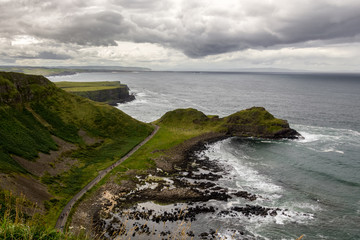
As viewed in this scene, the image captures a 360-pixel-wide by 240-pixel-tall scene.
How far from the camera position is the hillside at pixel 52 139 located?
55625 mm

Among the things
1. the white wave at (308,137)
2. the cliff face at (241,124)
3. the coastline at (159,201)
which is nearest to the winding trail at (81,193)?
the coastline at (159,201)

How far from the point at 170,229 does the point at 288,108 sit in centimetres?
16840

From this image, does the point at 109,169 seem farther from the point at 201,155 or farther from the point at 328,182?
the point at 328,182

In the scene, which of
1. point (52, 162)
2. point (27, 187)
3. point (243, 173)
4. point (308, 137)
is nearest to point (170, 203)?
point (243, 173)

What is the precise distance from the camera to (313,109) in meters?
178

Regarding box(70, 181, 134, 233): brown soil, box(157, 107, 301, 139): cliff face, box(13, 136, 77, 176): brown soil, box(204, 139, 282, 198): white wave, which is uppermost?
box(157, 107, 301, 139): cliff face

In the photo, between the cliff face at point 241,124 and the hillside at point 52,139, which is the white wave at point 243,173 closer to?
the cliff face at point 241,124

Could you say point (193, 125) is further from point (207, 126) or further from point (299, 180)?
point (299, 180)

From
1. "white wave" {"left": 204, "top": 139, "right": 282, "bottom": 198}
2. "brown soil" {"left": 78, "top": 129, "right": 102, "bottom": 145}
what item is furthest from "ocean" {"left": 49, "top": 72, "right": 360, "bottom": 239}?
"brown soil" {"left": 78, "top": 129, "right": 102, "bottom": 145}

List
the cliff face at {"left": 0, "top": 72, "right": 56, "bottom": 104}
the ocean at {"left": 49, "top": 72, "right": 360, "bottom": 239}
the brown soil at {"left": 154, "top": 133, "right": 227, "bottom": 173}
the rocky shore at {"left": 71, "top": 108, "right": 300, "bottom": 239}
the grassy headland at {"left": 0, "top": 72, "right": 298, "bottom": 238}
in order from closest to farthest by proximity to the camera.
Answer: the rocky shore at {"left": 71, "top": 108, "right": 300, "bottom": 239} → the ocean at {"left": 49, "top": 72, "right": 360, "bottom": 239} → the grassy headland at {"left": 0, "top": 72, "right": 298, "bottom": 238} → the brown soil at {"left": 154, "top": 133, "right": 227, "bottom": 173} → the cliff face at {"left": 0, "top": 72, "right": 56, "bottom": 104}

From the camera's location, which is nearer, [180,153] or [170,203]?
[170,203]

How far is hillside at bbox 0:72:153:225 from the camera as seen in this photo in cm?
5562

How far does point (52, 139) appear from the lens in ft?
274

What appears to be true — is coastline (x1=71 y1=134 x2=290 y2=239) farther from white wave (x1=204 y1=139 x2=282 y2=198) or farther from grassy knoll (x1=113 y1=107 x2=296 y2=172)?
grassy knoll (x1=113 y1=107 x2=296 y2=172)
